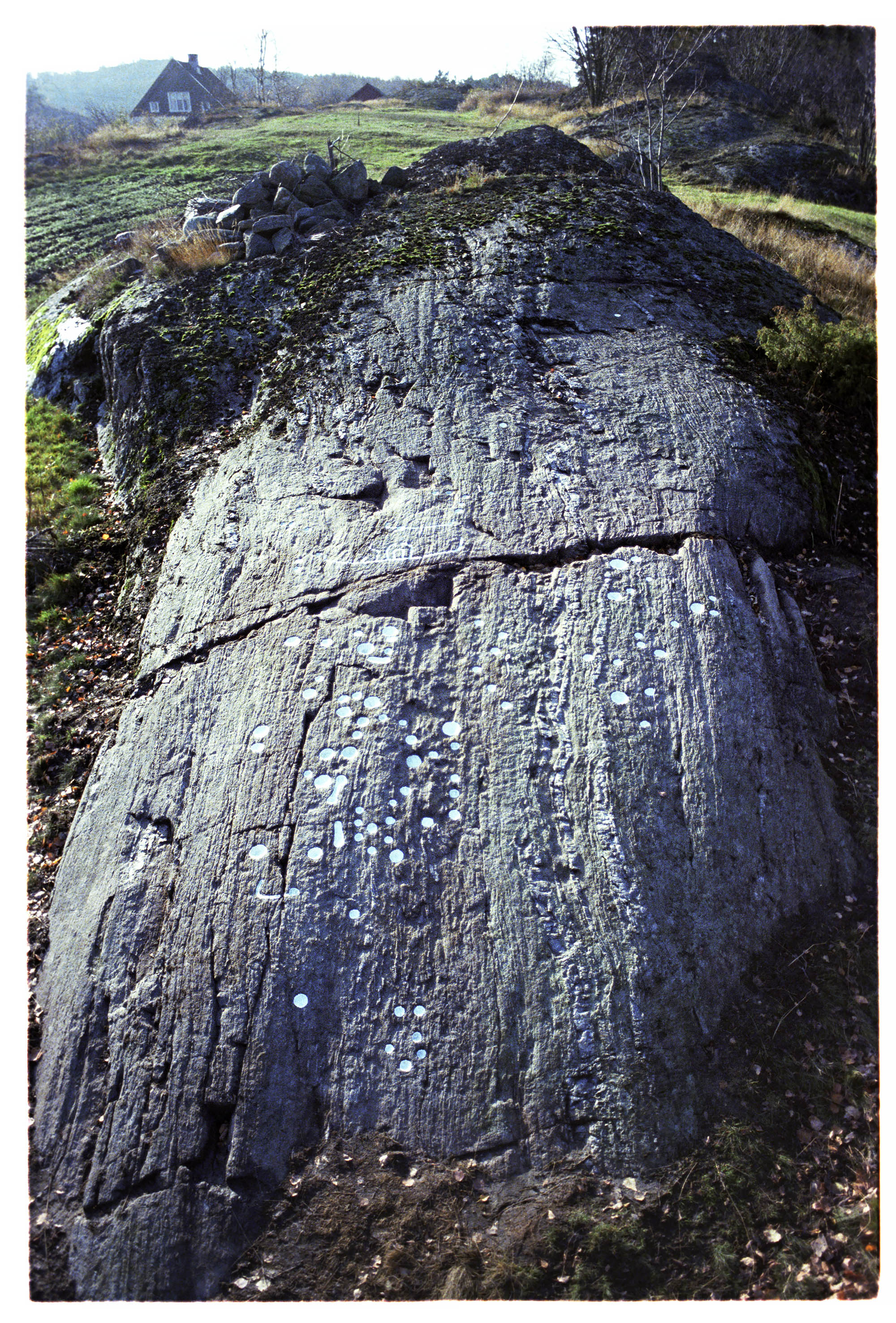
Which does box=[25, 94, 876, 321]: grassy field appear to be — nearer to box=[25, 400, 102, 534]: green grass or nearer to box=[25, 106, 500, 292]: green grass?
box=[25, 106, 500, 292]: green grass

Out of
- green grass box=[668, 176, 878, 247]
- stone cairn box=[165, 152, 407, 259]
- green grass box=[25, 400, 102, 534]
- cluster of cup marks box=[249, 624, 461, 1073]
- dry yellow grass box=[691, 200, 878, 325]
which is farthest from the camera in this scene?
green grass box=[668, 176, 878, 247]

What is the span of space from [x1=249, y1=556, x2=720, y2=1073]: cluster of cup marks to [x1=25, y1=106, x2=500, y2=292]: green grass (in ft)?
30.0

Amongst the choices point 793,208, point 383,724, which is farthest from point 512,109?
point 383,724

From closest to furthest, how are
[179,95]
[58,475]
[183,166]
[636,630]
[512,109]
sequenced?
1. [636,630]
2. [58,475]
3. [183,166]
4. [512,109]
5. [179,95]

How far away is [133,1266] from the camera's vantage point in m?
3.51

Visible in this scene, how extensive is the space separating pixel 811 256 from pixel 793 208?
434 cm

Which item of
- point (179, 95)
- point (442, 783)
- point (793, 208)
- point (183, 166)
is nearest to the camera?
point (442, 783)

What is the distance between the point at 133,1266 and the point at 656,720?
3.99 m

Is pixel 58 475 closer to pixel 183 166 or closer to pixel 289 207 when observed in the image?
pixel 289 207

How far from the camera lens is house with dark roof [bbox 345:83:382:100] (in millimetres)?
24378

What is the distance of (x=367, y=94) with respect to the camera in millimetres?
24562

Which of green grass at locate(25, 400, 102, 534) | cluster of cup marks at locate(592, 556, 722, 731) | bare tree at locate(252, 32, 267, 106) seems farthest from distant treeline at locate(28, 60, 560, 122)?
cluster of cup marks at locate(592, 556, 722, 731)

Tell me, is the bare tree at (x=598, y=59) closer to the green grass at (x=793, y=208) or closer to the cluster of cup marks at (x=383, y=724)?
the green grass at (x=793, y=208)

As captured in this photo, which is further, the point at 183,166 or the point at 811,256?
the point at 183,166
